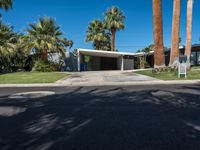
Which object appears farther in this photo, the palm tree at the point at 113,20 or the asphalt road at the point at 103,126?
the palm tree at the point at 113,20

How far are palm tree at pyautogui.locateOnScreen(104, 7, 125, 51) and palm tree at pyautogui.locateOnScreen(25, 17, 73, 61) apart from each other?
57.2 feet

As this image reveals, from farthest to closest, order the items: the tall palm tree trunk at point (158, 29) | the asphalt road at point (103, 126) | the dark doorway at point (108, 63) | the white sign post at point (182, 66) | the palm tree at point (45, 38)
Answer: the dark doorway at point (108, 63)
the palm tree at point (45, 38)
the tall palm tree trunk at point (158, 29)
the white sign post at point (182, 66)
the asphalt road at point (103, 126)

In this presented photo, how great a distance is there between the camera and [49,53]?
30891 millimetres

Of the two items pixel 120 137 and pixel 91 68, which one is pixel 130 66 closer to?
pixel 91 68

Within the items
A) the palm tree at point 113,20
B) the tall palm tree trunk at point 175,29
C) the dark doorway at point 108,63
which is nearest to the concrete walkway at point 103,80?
the tall palm tree trunk at point 175,29

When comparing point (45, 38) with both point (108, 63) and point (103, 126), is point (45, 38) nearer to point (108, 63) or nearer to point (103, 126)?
point (108, 63)

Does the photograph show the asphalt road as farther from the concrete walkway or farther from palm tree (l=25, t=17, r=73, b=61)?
palm tree (l=25, t=17, r=73, b=61)

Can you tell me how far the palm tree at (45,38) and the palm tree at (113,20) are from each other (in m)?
17.4

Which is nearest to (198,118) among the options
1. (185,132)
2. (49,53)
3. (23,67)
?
(185,132)

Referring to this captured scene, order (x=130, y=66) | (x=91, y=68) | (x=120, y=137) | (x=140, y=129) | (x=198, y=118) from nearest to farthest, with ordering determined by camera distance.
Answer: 1. (x=120, y=137)
2. (x=140, y=129)
3. (x=198, y=118)
4. (x=130, y=66)
5. (x=91, y=68)

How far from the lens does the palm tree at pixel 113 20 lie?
4562cm

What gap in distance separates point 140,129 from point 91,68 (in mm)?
37238

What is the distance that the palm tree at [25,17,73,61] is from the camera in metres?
28.1

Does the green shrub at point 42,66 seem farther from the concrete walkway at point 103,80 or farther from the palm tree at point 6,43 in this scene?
the concrete walkway at point 103,80
